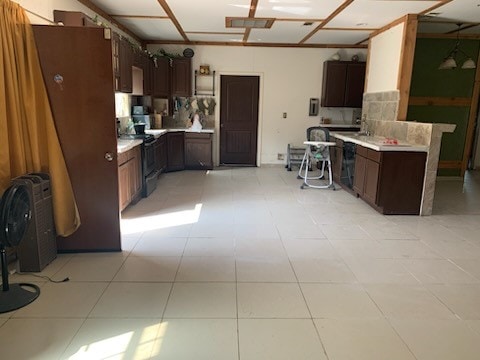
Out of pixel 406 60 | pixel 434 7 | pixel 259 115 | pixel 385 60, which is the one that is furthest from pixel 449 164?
pixel 259 115

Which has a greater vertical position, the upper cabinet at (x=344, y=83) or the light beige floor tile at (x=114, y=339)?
the upper cabinet at (x=344, y=83)

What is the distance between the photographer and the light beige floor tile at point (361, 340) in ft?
6.56

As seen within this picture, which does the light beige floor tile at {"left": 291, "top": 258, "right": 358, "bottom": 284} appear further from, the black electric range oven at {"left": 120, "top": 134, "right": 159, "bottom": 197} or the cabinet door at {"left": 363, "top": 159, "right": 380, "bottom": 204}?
the black electric range oven at {"left": 120, "top": 134, "right": 159, "bottom": 197}

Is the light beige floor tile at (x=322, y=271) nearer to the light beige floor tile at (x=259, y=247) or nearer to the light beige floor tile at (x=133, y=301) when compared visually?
the light beige floor tile at (x=259, y=247)

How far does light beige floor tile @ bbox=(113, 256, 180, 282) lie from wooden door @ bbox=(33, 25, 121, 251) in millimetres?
350

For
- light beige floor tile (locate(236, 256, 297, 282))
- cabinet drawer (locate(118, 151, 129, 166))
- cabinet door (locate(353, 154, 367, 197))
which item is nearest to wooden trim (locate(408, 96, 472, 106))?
cabinet door (locate(353, 154, 367, 197))

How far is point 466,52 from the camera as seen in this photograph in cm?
655

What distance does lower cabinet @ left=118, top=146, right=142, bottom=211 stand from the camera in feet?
13.6

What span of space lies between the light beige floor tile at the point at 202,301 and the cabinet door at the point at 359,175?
3.06 metres

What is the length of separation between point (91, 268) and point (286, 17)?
436cm

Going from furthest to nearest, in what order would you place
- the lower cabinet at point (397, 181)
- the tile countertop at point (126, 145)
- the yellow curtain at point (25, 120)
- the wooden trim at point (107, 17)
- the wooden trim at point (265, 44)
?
the wooden trim at point (265, 44), the wooden trim at point (107, 17), the lower cabinet at point (397, 181), the tile countertop at point (126, 145), the yellow curtain at point (25, 120)

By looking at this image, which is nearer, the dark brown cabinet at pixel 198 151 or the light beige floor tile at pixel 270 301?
the light beige floor tile at pixel 270 301

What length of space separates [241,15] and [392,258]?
156 inches

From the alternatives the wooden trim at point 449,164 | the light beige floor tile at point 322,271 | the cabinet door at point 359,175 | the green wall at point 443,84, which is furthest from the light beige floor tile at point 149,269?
the wooden trim at point 449,164
